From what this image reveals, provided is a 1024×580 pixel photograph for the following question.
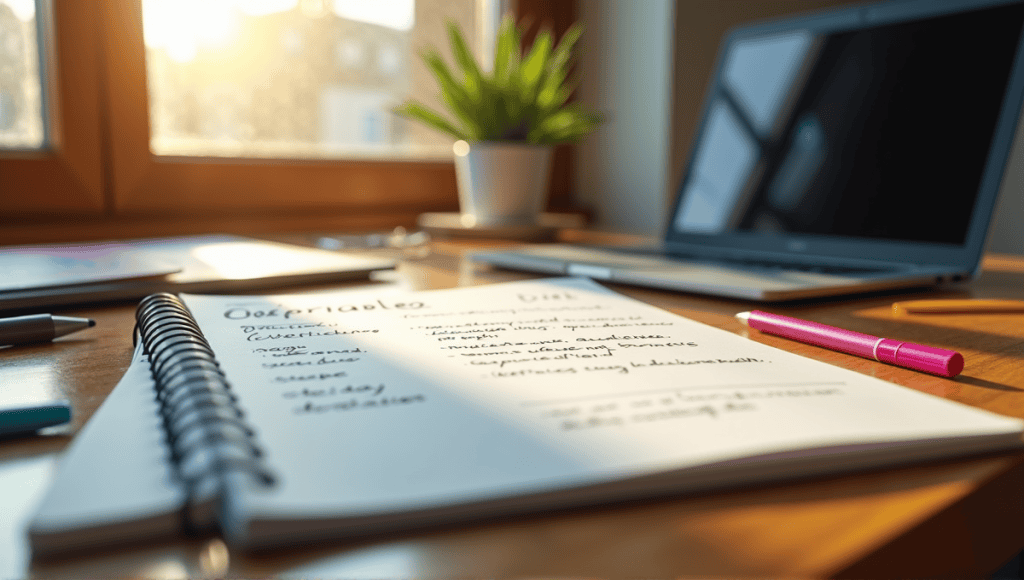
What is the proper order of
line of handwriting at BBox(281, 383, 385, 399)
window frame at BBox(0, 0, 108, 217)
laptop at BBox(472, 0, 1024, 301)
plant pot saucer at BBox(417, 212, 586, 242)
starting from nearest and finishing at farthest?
line of handwriting at BBox(281, 383, 385, 399) → laptop at BBox(472, 0, 1024, 301) → window frame at BBox(0, 0, 108, 217) → plant pot saucer at BBox(417, 212, 586, 242)

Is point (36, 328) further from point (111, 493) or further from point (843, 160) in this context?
point (843, 160)

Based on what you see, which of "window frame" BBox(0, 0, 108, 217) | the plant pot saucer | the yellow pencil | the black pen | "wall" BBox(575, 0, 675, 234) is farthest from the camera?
"wall" BBox(575, 0, 675, 234)

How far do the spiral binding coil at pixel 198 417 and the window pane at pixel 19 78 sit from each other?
0.84 metres

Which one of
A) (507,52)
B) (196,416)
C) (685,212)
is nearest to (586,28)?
(507,52)

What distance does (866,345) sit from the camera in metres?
0.40

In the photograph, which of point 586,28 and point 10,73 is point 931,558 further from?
point 586,28

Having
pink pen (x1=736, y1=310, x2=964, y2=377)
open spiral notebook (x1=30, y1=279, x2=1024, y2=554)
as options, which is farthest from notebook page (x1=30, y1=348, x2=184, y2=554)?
pink pen (x1=736, y1=310, x2=964, y2=377)

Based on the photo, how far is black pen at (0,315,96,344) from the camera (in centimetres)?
Result: 44

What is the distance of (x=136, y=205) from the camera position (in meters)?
1.08

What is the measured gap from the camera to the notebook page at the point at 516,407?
0.23 metres

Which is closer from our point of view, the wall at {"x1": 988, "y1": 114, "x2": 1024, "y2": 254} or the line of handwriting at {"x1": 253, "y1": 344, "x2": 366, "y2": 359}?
the line of handwriting at {"x1": 253, "y1": 344, "x2": 366, "y2": 359}

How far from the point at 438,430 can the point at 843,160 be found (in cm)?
71

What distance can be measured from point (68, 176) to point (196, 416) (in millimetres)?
937

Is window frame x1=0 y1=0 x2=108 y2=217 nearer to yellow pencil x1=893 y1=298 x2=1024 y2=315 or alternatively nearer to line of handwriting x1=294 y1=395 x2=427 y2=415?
line of handwriting x1=294 y1=395 x2=427 y2=415
